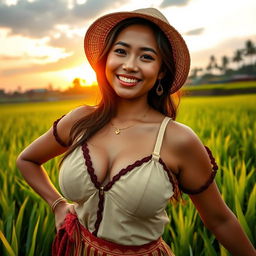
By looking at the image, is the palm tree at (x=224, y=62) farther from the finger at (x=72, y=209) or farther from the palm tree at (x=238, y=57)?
Result: the finger at (x=72, y=209)

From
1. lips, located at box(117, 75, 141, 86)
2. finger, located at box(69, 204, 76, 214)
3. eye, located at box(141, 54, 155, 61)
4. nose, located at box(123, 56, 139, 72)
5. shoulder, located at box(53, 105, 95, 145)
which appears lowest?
finger, located at box(69, 204, 76, 214)

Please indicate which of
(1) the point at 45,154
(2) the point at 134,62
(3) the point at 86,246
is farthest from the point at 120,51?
(3) the point at 86,246

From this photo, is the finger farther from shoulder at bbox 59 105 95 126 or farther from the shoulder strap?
the shoulder strap

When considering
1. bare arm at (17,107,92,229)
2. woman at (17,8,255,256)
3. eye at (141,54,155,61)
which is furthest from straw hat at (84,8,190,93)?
bare arm at (17,107,92,229)

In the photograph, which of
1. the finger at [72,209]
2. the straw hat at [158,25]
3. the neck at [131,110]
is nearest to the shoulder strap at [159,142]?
the neck at [131,110]

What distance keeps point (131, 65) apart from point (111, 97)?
192mm

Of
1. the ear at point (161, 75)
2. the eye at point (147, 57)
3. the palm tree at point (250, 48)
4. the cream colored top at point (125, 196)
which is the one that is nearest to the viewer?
the cream colored top at point (125, 196)

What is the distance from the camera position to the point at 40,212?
5.58 feet

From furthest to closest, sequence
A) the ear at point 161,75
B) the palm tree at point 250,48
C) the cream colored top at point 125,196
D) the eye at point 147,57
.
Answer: the palm tree at point 250,48 < the ear at point 161,75 < the eye at point 147,57 < the cream colored top at point 125,196

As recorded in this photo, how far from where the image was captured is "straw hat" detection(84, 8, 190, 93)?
1185 millimetres

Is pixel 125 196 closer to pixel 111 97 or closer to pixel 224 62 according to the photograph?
pixel 111 97

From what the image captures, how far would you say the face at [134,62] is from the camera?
116 centimetres

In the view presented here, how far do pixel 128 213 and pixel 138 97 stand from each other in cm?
41

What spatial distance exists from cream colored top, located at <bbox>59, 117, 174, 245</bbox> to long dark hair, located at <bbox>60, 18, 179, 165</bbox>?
0.12m
